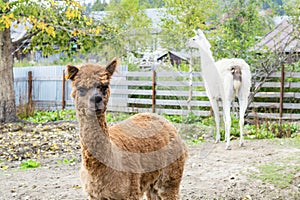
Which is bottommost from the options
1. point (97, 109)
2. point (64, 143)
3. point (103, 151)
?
point (64, 143)

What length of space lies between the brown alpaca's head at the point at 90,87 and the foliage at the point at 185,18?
11920 millimetres

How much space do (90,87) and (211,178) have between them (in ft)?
11.8

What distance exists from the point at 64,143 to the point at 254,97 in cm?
648

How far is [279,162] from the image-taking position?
260 inches

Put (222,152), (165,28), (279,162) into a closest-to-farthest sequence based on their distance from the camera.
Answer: (279,162)
(222,152)
(165,28)

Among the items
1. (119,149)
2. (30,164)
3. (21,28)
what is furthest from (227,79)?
(21,28)

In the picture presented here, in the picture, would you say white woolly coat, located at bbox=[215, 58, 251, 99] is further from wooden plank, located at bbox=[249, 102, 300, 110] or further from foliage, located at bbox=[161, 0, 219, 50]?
foliage, located at bbox=[161, 0, 219, 50]

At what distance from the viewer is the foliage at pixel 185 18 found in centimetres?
1505

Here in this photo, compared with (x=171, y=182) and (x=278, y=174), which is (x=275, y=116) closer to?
(x=278, y=174)

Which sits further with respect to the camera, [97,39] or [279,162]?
[97,39]

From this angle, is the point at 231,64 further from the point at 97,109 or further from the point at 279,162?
the point at 97,109

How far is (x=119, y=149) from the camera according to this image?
3.27m

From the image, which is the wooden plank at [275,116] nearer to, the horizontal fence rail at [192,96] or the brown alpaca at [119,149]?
the horizontal fence rail at [192,96]

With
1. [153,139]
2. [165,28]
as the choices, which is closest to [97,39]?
[165,28]
